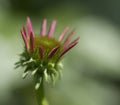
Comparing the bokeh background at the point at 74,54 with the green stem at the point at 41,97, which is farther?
the bokeh background at the point at 74,54

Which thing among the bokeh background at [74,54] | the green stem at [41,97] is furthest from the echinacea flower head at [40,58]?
the bokeh background at [74,54]

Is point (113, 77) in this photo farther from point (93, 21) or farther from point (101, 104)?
point (93, 21)

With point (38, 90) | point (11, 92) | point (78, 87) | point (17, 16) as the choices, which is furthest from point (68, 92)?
point (38, 90)

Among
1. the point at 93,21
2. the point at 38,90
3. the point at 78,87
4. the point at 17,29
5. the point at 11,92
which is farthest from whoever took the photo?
the point at 93,21

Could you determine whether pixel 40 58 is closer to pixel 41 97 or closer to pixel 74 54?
pixel 41 97

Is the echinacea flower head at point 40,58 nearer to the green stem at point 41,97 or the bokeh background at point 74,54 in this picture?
the green stem at point 41,97

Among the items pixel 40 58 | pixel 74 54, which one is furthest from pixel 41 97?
pixel 74 54

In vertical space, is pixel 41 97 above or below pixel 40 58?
below

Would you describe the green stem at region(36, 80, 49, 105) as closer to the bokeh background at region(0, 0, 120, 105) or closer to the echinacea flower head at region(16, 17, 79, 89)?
the echinacea flower head at region(16, 17, 79, 89)
